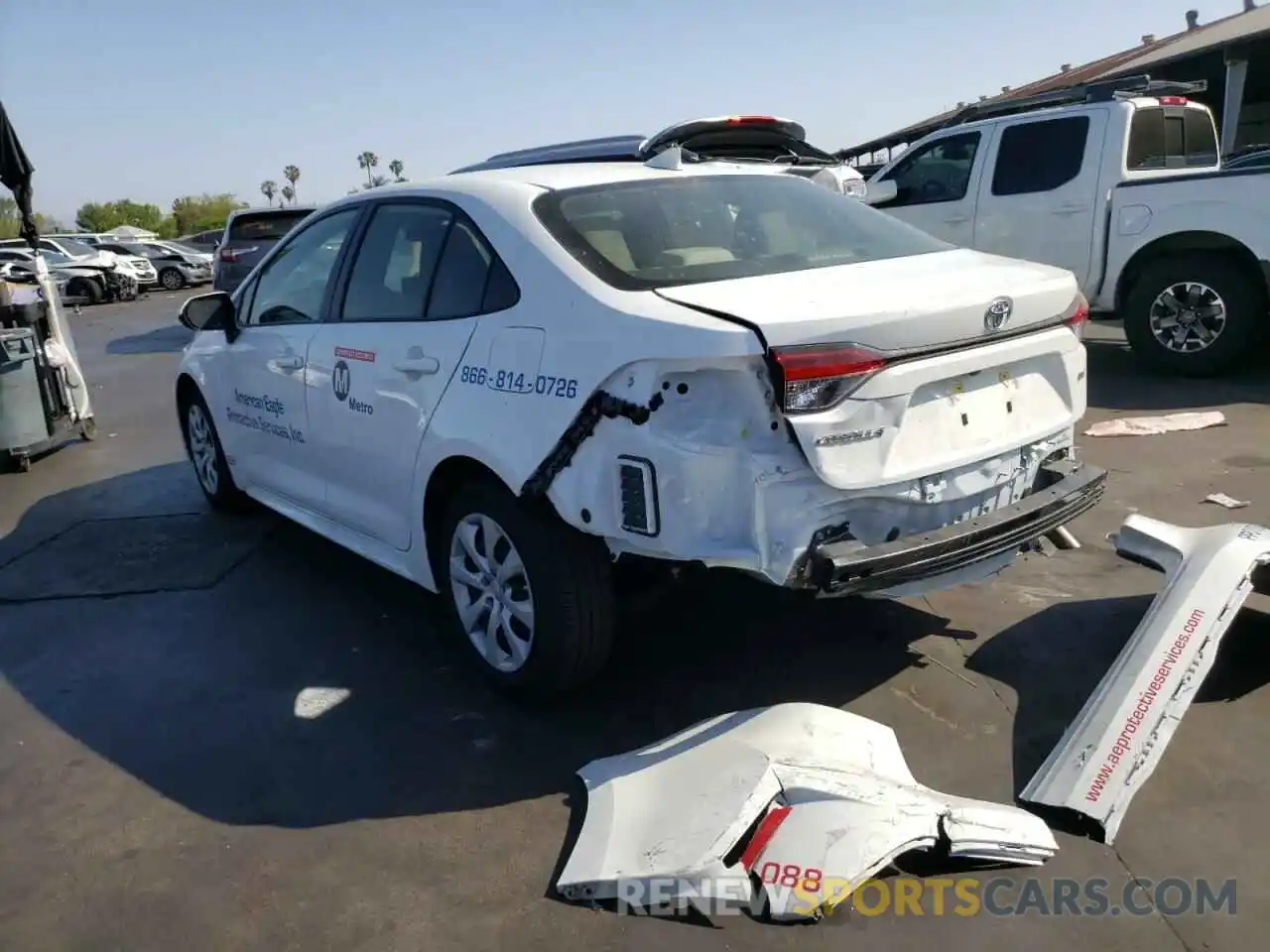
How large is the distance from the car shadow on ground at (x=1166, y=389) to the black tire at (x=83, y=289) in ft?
73.0

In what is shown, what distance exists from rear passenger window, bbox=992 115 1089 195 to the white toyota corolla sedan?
543cm

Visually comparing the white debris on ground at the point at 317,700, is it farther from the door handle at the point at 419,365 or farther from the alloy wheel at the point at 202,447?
the alloy wheel at the point at 202,447

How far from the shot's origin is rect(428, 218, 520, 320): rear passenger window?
343 cm

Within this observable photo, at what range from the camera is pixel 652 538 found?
295 centimetres

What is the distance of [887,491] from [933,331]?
0.48 m

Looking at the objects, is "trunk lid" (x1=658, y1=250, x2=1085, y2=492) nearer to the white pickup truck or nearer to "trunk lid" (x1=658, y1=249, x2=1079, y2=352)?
"trunk lid" (x1=658, y1=249, x2=1079, y2=352)

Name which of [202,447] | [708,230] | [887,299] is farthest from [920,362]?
[202,447]

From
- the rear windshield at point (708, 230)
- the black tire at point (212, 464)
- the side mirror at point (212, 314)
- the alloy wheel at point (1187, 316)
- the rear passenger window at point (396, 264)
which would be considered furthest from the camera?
the alloy wheel at point (1187, 316)

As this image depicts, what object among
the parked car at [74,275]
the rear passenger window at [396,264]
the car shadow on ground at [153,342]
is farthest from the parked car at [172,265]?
the rear passenger window at [396,264]

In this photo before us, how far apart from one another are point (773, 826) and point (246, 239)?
1339 cm

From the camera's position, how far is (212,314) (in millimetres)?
5180

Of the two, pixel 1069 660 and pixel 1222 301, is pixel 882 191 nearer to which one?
pixel 1222 301

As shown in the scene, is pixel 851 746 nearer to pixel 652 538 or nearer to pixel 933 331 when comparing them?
pixel 652 538

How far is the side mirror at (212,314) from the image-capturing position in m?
5.16
